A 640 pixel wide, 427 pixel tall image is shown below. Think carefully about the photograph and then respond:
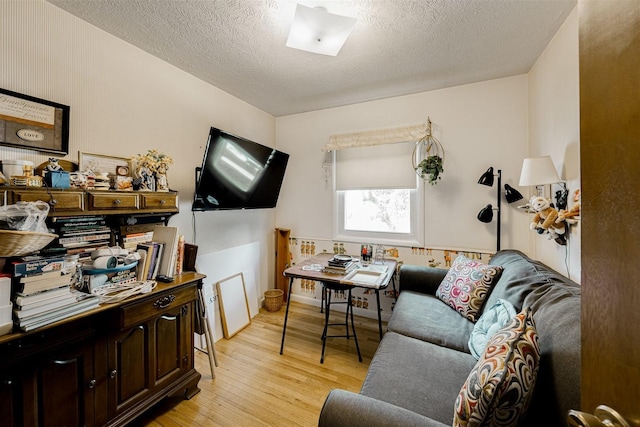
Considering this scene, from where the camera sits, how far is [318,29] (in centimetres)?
156

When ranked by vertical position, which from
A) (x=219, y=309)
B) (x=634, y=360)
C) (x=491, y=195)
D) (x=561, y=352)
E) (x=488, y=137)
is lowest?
(x=219, y=309)

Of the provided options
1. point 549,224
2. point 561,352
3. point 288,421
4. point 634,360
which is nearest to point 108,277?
point 288,421

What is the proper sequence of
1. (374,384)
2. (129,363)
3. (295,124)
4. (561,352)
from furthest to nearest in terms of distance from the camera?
(295,124) < (129,363) < (374,384) < (561,352)

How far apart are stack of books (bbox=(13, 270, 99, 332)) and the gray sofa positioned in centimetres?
132

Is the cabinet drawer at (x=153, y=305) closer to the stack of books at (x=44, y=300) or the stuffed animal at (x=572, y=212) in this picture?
the stack of books at (x=44, y=300)

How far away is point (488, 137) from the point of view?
8.29ft

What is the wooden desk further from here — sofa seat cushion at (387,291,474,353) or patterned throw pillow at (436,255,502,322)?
patterned throw pillow at (436,255,502,322)

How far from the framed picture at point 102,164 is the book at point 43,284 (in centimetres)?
66

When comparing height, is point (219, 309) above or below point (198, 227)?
below

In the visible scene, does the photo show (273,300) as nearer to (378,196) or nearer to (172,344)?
(172,344)

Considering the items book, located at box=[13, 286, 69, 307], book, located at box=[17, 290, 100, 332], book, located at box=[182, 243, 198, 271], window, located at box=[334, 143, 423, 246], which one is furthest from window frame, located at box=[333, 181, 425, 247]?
book, located at box=[13, 286, 69, 307]

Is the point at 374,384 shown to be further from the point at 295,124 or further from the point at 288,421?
the point at 295,124

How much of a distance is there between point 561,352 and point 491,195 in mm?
1945

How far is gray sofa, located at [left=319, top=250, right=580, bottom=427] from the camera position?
0.90 meters
